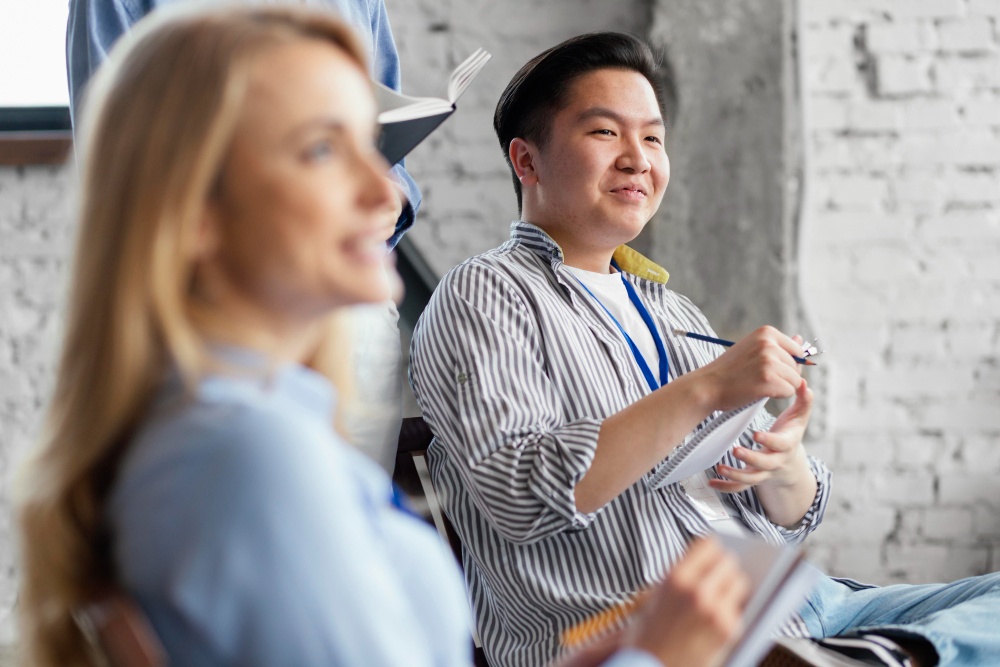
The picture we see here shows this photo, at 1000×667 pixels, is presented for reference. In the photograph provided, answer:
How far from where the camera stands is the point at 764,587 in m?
0.52

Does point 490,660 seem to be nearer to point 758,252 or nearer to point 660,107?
point 660,107

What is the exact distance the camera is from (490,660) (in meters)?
1.21

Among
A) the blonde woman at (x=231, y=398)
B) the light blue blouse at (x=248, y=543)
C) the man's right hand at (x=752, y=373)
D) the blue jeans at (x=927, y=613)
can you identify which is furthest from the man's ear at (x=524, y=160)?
the light blue blouse at (x=248, y=543)

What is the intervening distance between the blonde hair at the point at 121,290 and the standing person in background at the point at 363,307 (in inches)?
20.6

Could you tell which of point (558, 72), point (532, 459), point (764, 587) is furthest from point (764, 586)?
point (558, 72)

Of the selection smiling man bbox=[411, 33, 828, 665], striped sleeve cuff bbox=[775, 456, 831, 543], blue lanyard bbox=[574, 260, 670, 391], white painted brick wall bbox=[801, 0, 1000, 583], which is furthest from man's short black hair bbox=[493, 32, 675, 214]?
white painted brick wall bbox=[801, 0, 1000, 583]

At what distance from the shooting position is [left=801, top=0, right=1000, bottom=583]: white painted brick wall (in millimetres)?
2232

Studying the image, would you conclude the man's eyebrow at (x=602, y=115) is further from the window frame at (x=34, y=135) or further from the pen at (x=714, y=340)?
the window frame at (x=34, y=135)

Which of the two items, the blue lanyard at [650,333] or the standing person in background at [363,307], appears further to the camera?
the blue lanyard at [650,333]

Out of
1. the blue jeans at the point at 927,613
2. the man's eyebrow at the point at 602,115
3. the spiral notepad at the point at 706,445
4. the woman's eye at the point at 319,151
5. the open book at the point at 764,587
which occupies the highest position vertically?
the woman's eye at the point at 319,151

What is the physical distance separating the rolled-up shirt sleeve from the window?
1.43 metres

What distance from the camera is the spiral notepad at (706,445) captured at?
1.05 metres

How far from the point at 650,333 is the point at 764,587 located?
85 centimetres

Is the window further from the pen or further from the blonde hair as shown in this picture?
the blonde hair
